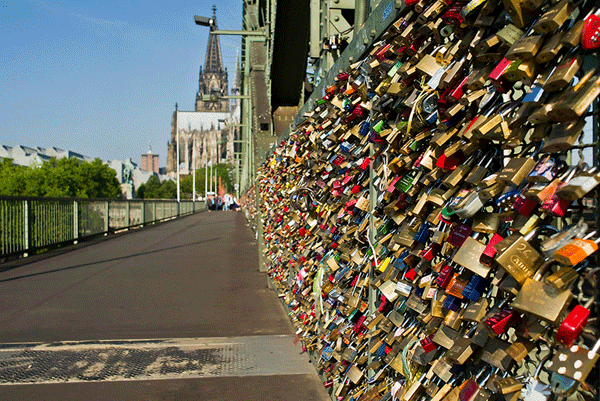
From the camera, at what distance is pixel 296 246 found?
5.24 m

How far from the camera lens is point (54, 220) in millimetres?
14570

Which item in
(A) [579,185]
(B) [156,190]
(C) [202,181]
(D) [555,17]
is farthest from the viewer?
(B) [156,190]

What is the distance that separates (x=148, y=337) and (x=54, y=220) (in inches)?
402

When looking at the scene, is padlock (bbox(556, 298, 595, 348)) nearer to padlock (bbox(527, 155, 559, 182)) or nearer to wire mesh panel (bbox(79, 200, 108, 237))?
padlock (bbox(527, 155, 559, 182))

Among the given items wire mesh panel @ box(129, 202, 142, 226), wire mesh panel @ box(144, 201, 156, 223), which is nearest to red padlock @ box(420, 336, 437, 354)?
wire mesh panel @ box(129, 202, 142, 226)

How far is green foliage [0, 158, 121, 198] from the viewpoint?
235 feet

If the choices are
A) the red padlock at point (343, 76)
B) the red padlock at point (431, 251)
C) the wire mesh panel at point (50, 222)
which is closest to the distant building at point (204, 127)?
the wire mesh panel at point (50, 222)

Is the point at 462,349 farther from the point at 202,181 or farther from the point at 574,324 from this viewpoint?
the point at 202,181

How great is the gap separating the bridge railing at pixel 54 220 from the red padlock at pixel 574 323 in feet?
39.3

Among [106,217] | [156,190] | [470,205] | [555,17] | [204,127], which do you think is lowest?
[106,217]

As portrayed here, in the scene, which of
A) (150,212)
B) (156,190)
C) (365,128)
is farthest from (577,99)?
(156,190)

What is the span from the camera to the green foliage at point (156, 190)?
148 meters

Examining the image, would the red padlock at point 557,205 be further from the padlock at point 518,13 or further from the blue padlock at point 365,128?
the blue padlock at point 365,128

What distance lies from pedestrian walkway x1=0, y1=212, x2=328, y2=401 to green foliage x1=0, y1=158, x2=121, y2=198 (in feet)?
191
